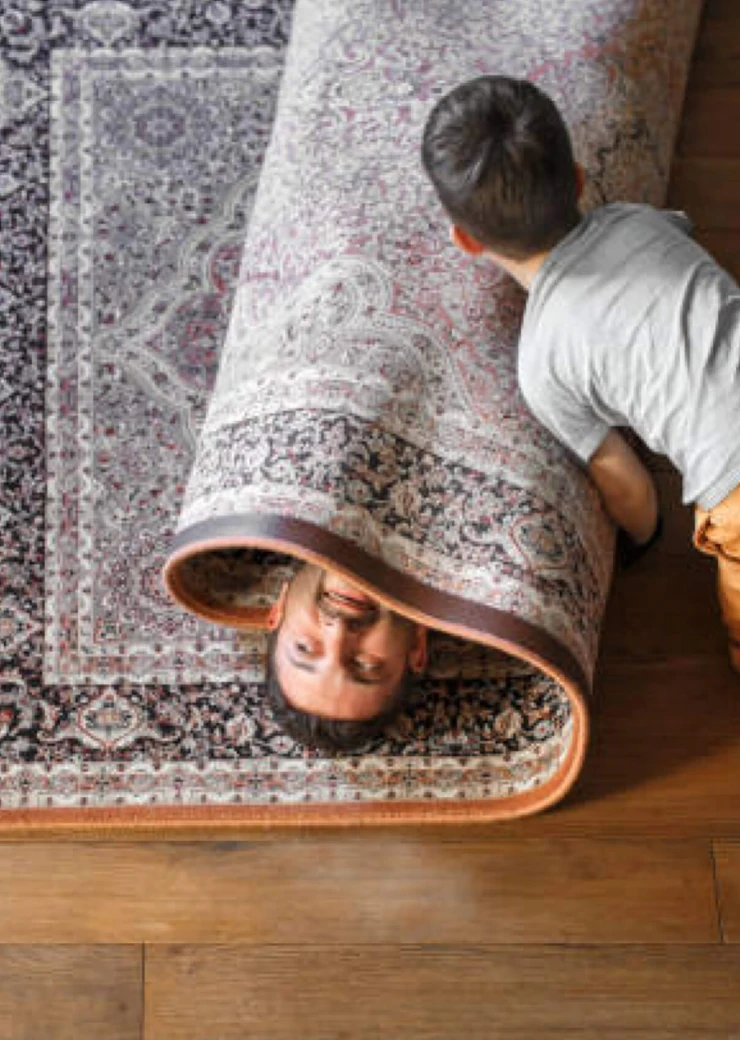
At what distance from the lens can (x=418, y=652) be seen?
1.56m

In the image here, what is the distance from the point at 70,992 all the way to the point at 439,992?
35 cm

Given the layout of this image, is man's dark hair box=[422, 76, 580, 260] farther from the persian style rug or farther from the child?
the persian style rug

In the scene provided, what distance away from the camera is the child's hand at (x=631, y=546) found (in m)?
1.61

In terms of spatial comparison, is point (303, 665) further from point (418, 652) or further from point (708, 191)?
point (708, 191)

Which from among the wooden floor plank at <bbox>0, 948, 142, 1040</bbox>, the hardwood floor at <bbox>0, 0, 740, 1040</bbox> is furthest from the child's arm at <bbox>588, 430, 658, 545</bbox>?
the wooden floor plank at <bbox>0, 948, 142, 1040</bbox>

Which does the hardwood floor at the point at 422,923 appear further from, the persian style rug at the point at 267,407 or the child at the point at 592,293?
the child at the point at 592,293

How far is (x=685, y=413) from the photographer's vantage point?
1350 millimetres

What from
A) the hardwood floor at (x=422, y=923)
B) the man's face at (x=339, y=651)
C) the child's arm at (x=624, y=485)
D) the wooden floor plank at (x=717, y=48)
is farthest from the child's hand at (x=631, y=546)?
the wooden floor plank at (x=717, y=48)

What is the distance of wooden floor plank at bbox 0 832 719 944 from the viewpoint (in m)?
1.52

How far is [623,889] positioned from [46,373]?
820mm

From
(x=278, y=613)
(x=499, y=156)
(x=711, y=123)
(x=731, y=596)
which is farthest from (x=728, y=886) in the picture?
(x=711, y=123)

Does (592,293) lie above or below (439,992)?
above

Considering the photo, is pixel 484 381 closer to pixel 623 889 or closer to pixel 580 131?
pixel 580 131

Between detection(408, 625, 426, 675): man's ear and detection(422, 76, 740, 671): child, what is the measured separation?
261 mm
